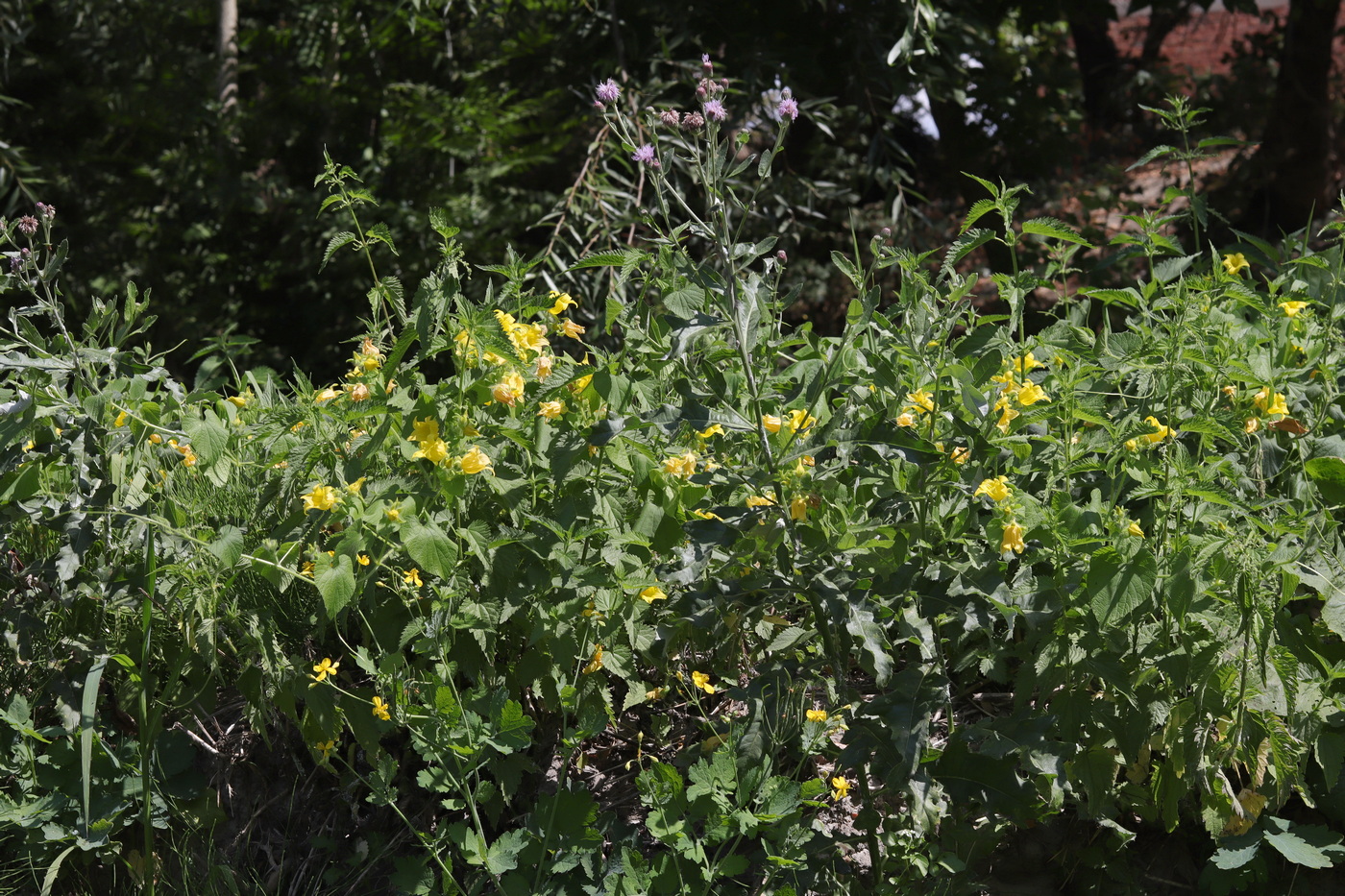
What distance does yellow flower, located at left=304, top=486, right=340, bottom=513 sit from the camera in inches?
67.2

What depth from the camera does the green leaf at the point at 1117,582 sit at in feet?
5.04

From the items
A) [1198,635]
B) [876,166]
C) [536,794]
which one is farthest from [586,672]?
[876,166]

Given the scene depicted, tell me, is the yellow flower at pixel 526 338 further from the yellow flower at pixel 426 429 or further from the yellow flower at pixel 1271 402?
the yellow flower at pixel 1271 402

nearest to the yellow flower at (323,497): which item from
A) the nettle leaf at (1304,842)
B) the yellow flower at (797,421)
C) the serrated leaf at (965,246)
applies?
the yellow flower at (797,421)

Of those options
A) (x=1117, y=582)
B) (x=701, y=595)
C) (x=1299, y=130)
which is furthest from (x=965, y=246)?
(x=1299, y=130)

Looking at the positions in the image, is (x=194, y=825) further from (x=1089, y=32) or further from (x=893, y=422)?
(x=1089, y=32)

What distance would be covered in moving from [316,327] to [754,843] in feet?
15.6

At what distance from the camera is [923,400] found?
5.76ft

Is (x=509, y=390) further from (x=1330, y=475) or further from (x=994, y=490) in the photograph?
(x=1330, y=475)

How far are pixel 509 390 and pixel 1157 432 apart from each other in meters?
0.97

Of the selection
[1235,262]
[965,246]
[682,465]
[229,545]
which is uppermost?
[965,246]

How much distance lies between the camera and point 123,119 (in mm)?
6863

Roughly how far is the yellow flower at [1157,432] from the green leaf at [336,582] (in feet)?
3.80

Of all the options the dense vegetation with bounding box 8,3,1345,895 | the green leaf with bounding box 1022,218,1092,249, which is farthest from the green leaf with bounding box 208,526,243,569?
the green leaf with bounding box 1022,218,1092,249
